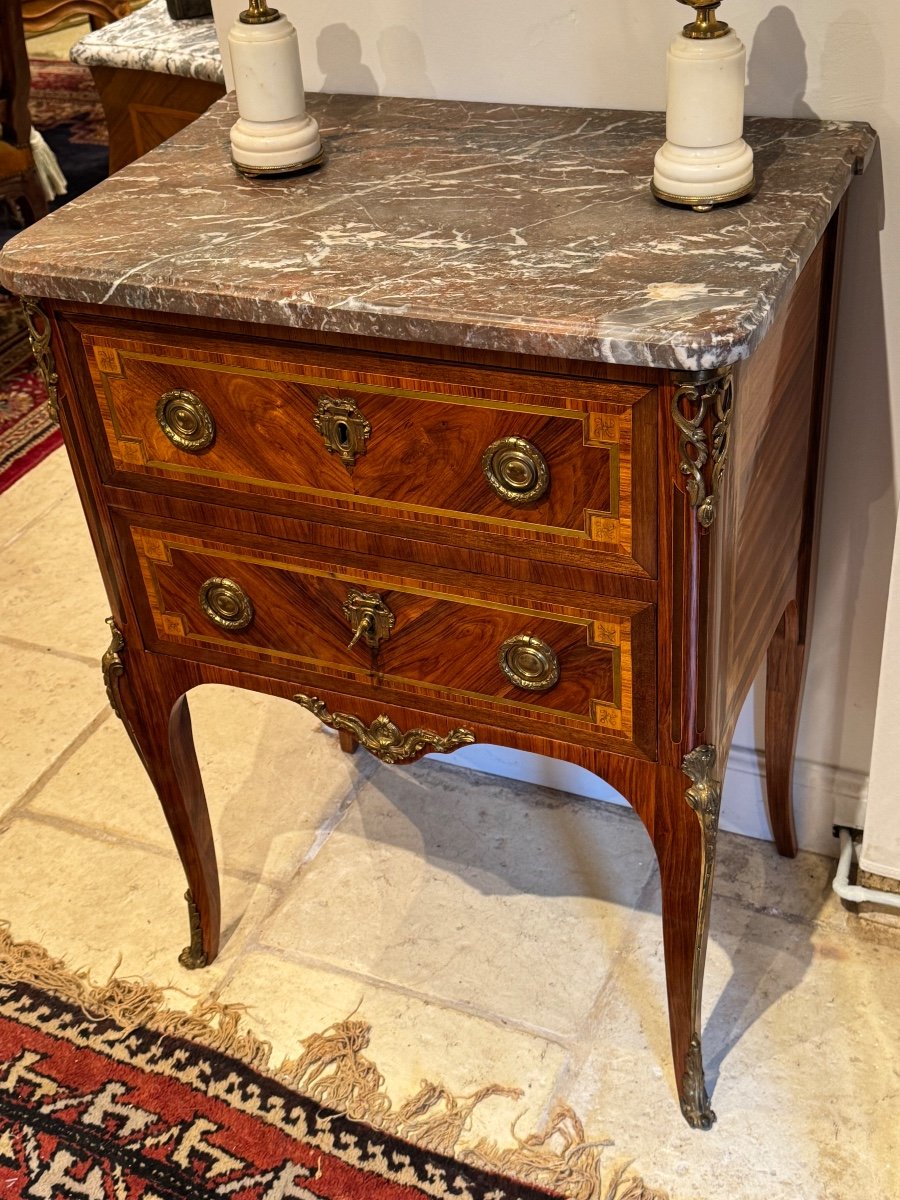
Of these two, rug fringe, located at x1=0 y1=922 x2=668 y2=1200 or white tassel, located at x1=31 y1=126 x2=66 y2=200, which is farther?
white tassel, located at x1=31 y1=126 x2=66 y2=200

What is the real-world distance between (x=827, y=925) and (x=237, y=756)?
0.93 metres

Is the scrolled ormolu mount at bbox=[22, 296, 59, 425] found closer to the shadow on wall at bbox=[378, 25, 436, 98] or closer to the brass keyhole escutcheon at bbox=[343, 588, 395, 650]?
the brass keyhole escutcheon at bbox=[343, 588, 395, 650]

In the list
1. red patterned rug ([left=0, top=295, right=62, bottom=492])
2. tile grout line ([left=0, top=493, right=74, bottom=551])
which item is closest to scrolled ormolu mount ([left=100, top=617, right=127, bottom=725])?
tile grout line ([left=0, top=493, right=74, bottom=551])

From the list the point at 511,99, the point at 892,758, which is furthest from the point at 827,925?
the point at 511,99

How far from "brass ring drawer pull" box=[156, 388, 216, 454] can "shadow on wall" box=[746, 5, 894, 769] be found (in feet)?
1.97

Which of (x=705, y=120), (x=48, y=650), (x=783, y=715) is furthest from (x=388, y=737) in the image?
(x=48, y=650)

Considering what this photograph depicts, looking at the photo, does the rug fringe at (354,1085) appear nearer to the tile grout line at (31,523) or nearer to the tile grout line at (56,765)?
the tile grout line at (56,765)

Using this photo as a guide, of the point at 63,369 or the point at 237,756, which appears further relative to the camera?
the point at 237,756

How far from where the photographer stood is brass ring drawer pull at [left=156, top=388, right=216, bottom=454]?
51.4 inches

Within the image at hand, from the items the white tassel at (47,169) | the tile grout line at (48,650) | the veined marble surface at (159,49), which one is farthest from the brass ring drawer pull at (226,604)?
the white tassel at (47,169)

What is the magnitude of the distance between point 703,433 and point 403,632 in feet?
1.31

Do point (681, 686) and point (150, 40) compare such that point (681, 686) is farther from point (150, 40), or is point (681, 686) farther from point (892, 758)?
point (150, 40)

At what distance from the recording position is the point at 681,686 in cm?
123

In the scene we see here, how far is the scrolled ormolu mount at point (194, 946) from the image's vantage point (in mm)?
1757
